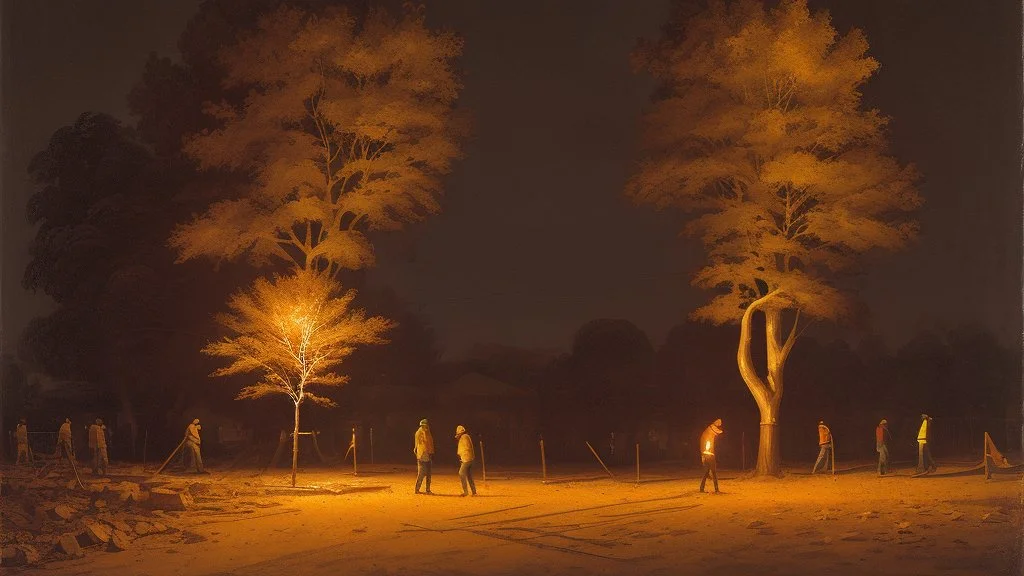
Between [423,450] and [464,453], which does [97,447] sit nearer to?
[423,450]

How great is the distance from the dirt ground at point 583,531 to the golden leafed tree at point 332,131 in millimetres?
8492

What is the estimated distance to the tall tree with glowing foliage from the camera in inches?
1137

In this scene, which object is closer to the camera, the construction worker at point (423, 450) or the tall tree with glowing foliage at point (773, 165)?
the construction worker at point (423, 450)

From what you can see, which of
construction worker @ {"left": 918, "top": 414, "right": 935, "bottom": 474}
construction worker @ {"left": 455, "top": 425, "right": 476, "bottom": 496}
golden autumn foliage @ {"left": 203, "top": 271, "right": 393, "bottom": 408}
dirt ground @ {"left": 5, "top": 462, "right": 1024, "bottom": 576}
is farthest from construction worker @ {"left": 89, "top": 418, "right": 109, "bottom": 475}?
construction worker @ {"left": 918, "top": 414, "right": 935, "bottom": 474}

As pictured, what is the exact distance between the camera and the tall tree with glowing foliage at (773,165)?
28.9 metres

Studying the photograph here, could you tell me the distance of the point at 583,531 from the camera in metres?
18.2

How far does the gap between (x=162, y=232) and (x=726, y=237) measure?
845 inches

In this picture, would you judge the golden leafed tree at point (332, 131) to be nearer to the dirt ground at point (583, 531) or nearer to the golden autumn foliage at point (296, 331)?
the golden autumn foliage at point (296, 331)


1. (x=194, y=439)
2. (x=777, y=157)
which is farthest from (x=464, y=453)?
(x=777, y=157)

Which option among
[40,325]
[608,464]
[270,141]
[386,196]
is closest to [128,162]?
[40,325]

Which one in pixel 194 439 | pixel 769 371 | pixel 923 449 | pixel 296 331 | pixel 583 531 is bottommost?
pixel 583 531

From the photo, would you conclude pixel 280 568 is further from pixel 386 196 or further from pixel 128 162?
pixel 128 162

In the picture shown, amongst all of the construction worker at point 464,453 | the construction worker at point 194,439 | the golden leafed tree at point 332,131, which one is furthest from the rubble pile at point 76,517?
the golden leafed tree at point 332,131

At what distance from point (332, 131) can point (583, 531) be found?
18.7m
